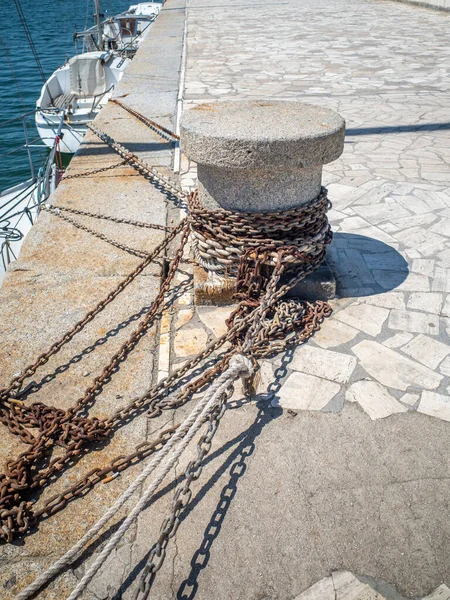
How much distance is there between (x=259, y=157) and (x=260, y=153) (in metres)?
0.03

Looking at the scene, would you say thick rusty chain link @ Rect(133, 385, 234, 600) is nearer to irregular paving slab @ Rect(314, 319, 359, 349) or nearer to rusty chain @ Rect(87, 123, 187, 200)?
irregular paving slab @ Rect(314, 319, 359, 349)

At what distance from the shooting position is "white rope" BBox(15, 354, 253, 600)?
6.45 ft

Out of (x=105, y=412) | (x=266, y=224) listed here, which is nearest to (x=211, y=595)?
(x=105, y=412)

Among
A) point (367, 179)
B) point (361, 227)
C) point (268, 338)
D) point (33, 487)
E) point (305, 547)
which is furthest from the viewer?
point (367, 179)

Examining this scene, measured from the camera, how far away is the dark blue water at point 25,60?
17.2m

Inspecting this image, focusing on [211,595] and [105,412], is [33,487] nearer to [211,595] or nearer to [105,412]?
[105,412]

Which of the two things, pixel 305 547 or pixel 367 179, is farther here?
pixel 367 179

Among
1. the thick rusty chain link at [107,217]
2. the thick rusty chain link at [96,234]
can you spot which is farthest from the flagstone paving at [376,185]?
the thick rusty chain link at [96,234]

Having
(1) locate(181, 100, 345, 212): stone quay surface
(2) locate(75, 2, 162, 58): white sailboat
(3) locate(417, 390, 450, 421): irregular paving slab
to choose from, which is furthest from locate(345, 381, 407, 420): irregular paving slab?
(2) locate(75, 2, 162, 58): white sailboat

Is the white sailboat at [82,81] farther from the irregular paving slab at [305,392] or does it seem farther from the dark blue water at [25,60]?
the irregular paving slab at [305,392]

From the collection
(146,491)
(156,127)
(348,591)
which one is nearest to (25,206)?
(156,127)

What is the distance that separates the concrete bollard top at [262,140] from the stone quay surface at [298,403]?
3.61 feet

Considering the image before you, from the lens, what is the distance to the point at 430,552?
7.15ft

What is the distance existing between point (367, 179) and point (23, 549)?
498 centimetres
